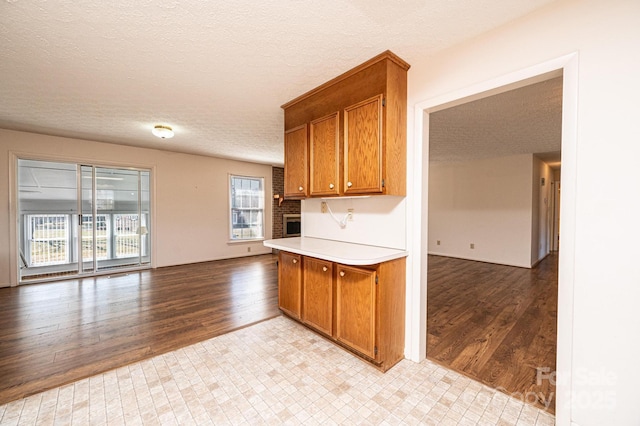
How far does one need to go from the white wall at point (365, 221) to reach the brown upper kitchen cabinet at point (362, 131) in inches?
9.7

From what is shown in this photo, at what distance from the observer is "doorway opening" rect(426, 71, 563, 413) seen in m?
2.13

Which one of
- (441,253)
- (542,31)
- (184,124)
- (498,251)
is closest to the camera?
(542,31)

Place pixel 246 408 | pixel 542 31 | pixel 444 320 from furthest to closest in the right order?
pixel 444 320 < pixel 246 408 < pixel 542 31

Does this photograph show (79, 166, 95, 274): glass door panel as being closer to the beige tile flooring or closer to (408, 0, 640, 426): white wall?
the beige tile flooring

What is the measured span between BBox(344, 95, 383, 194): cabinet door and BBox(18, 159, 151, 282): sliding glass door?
4915 millimetres

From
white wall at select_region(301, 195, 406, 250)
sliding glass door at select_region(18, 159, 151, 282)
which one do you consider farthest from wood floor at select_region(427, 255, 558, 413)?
sliding glass door at select_region(18, 159, 151, 282)

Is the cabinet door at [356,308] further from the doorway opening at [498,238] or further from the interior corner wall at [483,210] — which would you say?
the interior corner wall at [483,210]

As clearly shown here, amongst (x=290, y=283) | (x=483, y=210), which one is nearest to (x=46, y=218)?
(x=290, y=283)

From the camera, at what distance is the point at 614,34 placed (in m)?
1.26

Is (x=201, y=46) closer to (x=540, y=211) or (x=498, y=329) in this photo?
(x=498, y=329)

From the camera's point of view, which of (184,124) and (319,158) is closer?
(319,158)

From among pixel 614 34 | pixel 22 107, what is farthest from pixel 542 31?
pixel 22 107

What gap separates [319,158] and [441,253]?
18.1ft

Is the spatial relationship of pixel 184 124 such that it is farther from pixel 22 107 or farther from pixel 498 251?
pixel 498 251
